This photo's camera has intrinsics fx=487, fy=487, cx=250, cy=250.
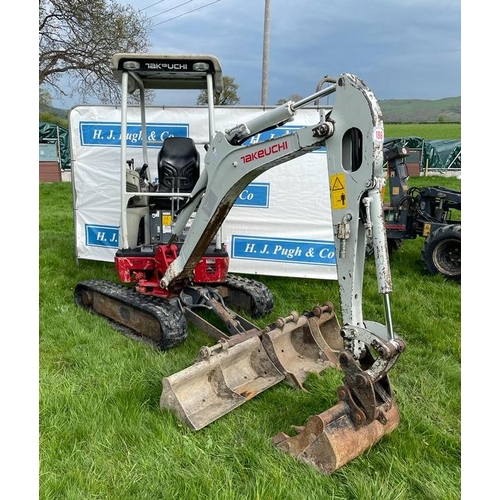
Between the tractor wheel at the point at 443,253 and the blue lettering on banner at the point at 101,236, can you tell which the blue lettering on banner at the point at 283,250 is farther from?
the blue lettering on banner at the point at 101,236

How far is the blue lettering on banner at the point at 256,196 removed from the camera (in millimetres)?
6770

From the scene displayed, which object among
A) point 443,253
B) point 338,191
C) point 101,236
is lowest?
point 443,253

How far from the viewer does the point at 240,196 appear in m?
6.84

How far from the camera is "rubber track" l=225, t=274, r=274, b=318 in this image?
5094mm

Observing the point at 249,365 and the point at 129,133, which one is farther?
the point at 129,133

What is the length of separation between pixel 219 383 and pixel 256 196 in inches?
144

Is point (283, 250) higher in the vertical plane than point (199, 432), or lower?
higher

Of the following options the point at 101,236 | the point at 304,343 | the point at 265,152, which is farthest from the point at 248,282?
the point at 101,236

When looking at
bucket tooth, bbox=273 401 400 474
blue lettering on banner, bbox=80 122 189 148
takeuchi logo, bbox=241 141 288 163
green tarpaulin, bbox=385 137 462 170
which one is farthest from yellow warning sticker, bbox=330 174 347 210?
green tarpaulin, bbox=385 137 462 170

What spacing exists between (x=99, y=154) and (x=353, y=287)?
5.29 metres

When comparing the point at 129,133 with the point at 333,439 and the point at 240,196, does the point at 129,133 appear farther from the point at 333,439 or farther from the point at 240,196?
the point at 333,439

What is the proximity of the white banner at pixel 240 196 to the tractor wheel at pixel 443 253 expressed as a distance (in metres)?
1.40

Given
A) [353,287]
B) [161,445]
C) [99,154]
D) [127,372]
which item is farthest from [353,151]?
[99,154]

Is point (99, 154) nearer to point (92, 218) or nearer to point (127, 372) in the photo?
point (92, 218)
